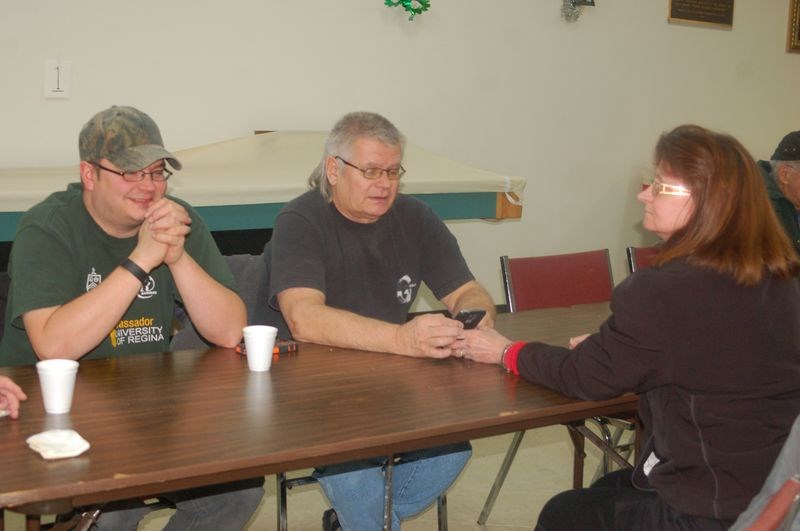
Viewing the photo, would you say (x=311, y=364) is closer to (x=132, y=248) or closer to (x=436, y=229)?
(x=132, y=248)

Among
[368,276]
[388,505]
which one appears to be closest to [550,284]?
[368,276]

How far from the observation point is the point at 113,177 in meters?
2.21

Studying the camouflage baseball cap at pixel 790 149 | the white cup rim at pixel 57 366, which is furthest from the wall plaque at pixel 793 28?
the white cup rim at pixel 57 366

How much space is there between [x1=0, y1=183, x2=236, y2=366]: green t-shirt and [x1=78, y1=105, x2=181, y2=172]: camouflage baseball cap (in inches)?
5.6

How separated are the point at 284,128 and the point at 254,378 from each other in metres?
3.33

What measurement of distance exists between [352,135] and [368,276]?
41 centimetres

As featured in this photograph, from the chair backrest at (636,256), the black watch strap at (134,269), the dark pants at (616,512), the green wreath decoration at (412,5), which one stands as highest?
the green wreath decoration at (412,5)

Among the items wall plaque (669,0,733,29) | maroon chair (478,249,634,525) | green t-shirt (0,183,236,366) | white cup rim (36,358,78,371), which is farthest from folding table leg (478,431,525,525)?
wall plaque (669,0,733,29)

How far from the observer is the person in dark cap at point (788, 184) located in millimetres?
4121

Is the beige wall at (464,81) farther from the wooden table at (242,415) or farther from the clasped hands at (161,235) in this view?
the wooden table at (242,415)

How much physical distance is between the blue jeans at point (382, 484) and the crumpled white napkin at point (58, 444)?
866 millimetres

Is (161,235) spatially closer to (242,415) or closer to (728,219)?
(242,415)

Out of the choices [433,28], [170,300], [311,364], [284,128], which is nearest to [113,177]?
[170,300]

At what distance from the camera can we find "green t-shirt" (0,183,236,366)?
2.07 m
